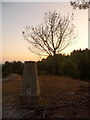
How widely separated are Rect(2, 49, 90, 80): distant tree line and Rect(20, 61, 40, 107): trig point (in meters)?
7.72

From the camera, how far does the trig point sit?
18.5 ft

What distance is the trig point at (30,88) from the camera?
18.5 feet

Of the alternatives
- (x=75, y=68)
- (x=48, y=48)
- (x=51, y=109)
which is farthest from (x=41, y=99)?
(x=48, y=48)

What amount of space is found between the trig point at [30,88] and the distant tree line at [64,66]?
7724mm

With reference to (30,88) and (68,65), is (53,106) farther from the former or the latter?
(68,65)

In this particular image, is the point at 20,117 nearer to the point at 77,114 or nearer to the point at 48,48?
the point at 77,114

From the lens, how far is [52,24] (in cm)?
1346

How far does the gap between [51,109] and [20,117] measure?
753mm

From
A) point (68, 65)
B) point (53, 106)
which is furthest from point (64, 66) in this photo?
point (53, 106)

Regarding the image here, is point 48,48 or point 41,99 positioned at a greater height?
point 48,48

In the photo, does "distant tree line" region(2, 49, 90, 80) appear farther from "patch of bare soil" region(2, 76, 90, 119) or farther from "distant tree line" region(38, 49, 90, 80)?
"patch of bare soil" region(2, 76, 90, 119)

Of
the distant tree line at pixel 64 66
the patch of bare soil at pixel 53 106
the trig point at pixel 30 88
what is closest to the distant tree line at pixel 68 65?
the distant tree line at pixel 64 66

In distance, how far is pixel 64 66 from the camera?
1343cm

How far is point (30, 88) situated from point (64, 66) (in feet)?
26.0
